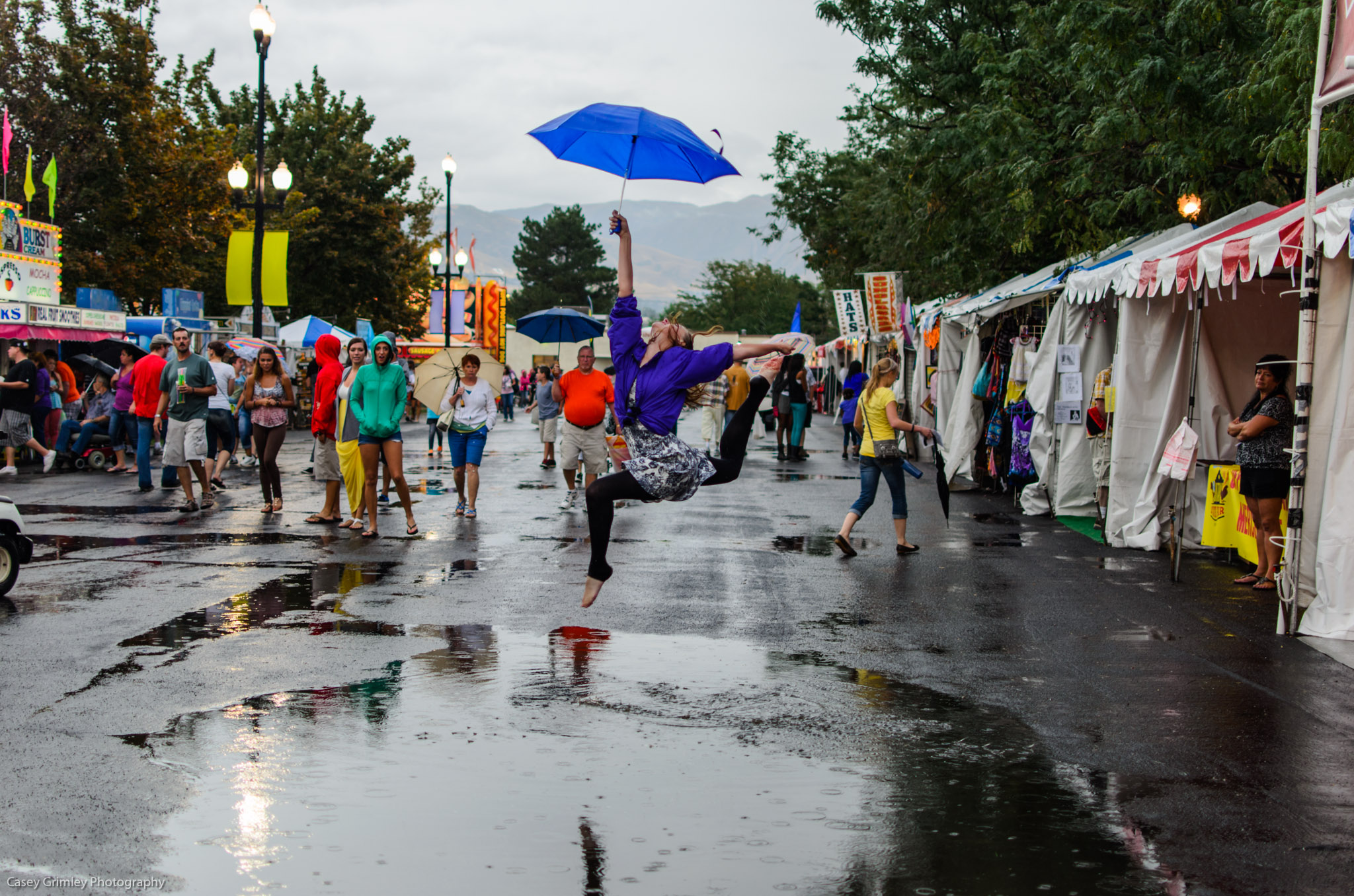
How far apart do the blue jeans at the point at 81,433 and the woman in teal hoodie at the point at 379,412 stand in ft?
28.8

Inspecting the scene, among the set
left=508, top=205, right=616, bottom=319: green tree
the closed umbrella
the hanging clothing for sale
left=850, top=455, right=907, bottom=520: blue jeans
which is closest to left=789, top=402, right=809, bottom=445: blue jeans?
the hanging clothing for sale

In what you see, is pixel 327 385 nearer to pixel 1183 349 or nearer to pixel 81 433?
pixel 81 433

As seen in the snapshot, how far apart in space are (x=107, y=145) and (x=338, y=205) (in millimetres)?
12794

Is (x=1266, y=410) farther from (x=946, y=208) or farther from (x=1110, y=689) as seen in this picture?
(x=946, y=208)

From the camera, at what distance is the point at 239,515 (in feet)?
42.5

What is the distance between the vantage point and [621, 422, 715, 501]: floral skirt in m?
6.72

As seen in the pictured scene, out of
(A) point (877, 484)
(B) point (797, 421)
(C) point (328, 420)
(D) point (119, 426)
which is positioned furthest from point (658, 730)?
(B) point (797, 421)

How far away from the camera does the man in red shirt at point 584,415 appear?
1356 centimetres

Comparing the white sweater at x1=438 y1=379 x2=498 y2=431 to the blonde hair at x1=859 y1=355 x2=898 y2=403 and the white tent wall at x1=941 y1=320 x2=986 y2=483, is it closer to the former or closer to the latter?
the blonde hair at x1=859 y1=355 x2=898 y2=403

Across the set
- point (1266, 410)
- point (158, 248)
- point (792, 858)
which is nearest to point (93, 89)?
point (158, 248)

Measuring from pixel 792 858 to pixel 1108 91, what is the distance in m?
12.7

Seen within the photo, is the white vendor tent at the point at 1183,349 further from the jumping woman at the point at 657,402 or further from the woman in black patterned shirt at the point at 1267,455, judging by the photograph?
the jumping woman at the point at 657,402

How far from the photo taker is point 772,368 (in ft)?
21.8

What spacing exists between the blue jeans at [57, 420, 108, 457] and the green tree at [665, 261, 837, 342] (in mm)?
73696
